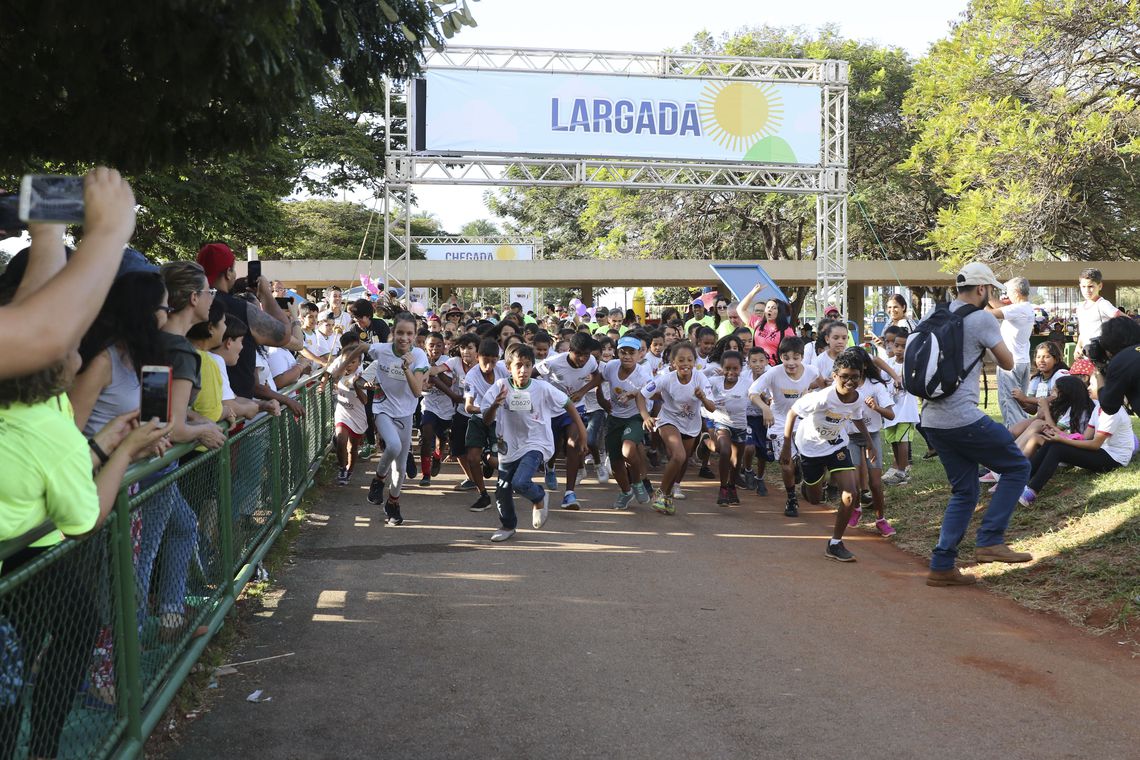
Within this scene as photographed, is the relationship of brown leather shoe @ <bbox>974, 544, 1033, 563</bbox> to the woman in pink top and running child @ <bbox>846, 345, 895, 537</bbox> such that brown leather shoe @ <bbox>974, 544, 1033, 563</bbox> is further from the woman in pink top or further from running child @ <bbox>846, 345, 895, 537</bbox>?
the woman in pink top

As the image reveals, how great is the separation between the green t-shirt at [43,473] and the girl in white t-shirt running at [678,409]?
24.2 ft

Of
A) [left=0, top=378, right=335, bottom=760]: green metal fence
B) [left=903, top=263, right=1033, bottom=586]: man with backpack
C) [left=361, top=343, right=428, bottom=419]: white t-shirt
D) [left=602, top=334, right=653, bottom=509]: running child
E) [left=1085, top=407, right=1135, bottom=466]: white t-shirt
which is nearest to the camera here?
[left=0, top=378, right=335, bottom=760]: green metal fence

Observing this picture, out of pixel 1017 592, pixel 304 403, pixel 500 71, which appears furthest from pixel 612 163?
pixel 1017 592

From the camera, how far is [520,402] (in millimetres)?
9289

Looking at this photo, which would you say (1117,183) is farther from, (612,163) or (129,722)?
(129,722)

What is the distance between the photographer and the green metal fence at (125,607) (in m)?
3.02

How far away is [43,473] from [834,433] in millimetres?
6704

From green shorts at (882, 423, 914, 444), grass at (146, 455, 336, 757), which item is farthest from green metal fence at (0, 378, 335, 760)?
green shorts at (882, 423, 914, 444)

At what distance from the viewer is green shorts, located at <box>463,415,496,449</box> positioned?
10.4 m

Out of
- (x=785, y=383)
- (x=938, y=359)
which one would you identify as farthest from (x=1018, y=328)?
(x=938, y=359)

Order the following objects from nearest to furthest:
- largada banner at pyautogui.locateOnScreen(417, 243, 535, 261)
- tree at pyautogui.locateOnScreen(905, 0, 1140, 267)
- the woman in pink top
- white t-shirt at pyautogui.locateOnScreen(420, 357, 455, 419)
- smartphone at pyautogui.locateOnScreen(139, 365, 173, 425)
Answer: smartphone at pyautogui.locateOnScreen(139, 365, 173, 425)
white t-shirt at pyautogui.locateOnScreen(420, 357, 455, 419)
the woman in pink top
tree at pyautogui.locateOnScreen(905, 0, 1140, 267)
largada banner at pyautogui.locateOnScreen(417, 243, 535, 261)

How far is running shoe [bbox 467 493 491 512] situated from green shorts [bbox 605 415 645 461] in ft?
4.47

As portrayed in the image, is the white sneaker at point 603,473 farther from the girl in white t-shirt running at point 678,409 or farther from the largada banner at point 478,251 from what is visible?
the largada banner at point 478,251

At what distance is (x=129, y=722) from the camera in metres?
3.80
